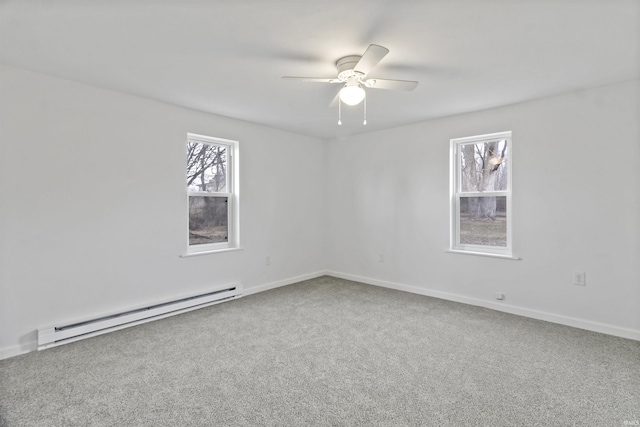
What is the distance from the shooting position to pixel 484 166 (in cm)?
390

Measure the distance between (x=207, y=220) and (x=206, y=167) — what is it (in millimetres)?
667

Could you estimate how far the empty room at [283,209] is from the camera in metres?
1.94

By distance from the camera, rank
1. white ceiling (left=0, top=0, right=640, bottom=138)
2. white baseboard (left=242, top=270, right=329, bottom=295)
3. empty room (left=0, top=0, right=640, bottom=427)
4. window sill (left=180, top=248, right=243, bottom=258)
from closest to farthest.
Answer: white ceiling (left=0, top=0, right=640, bottom=138) < empty room (left=0, top=0, right=640, bottom=427) < window sill (left=180, top=248, right=243, bottom=258) < white baseboard (left=242, top=270, right=329, bottom=295)

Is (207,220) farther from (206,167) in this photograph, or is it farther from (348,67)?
(348,67)

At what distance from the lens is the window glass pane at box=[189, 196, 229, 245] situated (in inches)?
154

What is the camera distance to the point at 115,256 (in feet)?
10.4

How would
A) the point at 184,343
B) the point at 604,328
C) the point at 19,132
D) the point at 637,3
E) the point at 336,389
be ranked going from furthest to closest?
the point at 604,328 → the point at 184,343 → the point at 19,132 → the point at 336,389 → the point at 637,3

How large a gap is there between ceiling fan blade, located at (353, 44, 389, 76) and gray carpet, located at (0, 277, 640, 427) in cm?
214

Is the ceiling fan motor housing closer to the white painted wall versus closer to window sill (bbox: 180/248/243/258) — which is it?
the white painted wall

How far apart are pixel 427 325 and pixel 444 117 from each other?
253 centimetres

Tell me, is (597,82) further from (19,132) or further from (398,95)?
(19,132)

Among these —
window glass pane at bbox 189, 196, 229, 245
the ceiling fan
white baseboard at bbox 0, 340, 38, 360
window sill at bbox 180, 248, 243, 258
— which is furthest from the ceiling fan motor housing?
white baseboard at bbox 0, 340, 38, 360

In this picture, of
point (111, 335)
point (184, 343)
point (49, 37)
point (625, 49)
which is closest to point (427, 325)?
point (184, 343)

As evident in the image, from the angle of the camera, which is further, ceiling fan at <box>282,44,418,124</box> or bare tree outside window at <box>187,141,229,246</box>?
bare tree outside window at <box>187,141,229,246</box>
